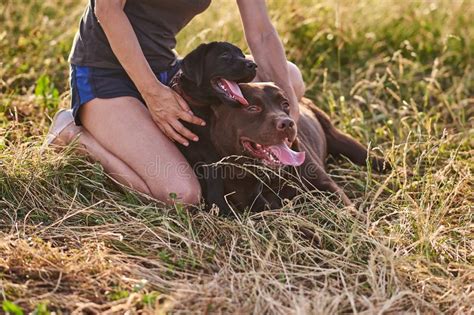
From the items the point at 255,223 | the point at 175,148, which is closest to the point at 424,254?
the point at 255,223

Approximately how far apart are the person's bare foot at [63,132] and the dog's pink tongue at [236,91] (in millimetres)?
929

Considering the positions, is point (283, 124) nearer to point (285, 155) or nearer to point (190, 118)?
point (285, 155)

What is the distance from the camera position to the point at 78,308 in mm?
2914

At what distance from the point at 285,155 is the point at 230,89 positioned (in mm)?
389

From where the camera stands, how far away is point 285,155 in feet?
12.3

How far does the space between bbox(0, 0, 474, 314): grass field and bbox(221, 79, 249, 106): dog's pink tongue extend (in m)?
0.52

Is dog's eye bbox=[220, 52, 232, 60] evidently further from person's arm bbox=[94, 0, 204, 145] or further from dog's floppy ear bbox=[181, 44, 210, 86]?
person's arm bbox=[94, 0, 204, 145]

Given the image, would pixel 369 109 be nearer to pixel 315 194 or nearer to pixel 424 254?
pixel 315 194

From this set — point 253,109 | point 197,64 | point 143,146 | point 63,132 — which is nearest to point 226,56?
point 197,64

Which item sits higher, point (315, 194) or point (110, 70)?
point (110, 70)

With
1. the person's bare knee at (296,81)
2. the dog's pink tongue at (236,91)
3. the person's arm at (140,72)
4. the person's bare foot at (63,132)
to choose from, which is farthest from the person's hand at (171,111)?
the person's bare knee at (296,81)

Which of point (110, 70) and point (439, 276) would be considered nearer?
point (439, 276)

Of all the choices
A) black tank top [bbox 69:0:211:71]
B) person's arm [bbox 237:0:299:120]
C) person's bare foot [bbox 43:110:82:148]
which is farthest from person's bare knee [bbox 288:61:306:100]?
person's bare foot [bbox 43:110:82:148]

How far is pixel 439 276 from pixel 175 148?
55.2 inches
